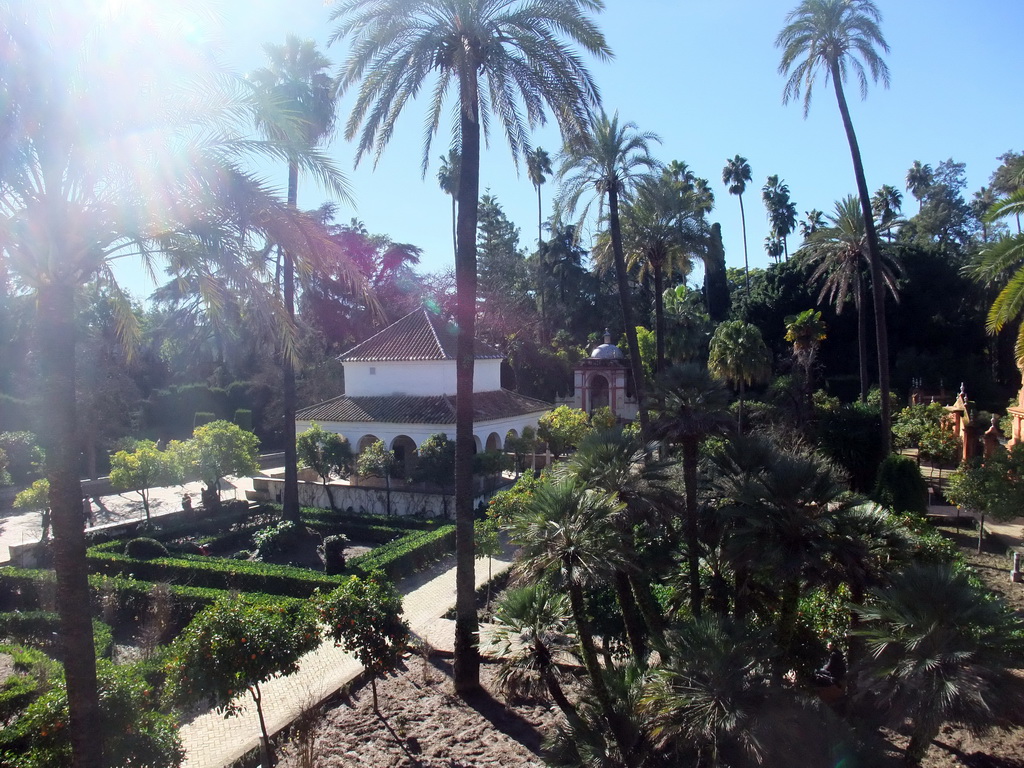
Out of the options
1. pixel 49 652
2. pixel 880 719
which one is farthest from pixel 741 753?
pixel 49 652

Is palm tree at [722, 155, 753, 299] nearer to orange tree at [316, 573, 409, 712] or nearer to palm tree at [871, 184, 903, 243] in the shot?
palm tree at [871, 184, 903, 243]

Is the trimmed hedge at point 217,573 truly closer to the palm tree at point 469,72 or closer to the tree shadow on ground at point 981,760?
the palm tree at point 469,72

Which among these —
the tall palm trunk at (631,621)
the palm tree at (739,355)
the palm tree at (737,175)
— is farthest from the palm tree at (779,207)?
the tall palm trunk at (631,621)

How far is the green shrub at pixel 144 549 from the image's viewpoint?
1733 centimetres

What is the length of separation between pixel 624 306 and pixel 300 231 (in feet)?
39.7

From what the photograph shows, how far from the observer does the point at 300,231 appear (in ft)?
24.7

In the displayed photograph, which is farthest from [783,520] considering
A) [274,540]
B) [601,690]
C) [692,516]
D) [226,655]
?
[274,540]

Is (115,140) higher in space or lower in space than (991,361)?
higher

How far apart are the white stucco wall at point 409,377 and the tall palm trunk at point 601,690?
18.9 meters

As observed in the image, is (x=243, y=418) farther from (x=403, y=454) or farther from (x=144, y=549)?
(x=144, y=549)

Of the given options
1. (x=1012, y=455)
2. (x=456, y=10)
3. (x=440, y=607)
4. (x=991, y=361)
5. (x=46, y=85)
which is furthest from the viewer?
(x=991, y=361)

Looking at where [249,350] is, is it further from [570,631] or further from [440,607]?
[570,631]

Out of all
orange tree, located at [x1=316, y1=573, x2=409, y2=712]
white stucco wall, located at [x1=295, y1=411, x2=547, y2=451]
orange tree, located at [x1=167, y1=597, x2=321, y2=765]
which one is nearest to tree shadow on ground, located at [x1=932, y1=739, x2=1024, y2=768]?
orange tree, located at [x1=316, y1=573, x2=409, y2=712]

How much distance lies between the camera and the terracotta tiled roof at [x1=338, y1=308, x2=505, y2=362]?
27703 mm
